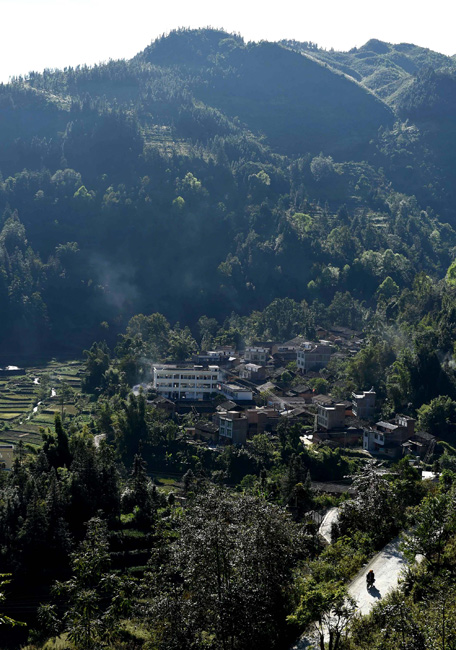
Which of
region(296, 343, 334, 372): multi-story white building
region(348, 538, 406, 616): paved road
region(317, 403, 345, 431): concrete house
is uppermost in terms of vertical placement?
region(348, 538, 406, 616): paved road

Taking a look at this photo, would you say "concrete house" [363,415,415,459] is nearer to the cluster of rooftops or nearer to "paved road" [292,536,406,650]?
the cluster of rooftops

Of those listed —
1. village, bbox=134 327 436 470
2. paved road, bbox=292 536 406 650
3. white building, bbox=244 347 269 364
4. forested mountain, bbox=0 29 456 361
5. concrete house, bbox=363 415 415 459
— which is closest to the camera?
paved road, bbox=292 536 406 650

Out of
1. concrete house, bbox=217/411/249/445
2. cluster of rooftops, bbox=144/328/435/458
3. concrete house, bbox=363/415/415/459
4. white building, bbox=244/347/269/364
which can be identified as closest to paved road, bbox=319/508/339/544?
concrete house, bbox=363/415/415/459

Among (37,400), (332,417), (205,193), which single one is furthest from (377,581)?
(205,193)

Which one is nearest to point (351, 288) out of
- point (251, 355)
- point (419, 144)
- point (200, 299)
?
point (200, 299)

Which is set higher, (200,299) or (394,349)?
(394,349)

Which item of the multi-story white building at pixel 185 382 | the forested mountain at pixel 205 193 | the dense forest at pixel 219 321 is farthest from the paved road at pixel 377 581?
the forested mountain at pixel 205 193

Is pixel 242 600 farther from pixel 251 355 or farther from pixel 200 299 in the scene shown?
pixel 200 299
